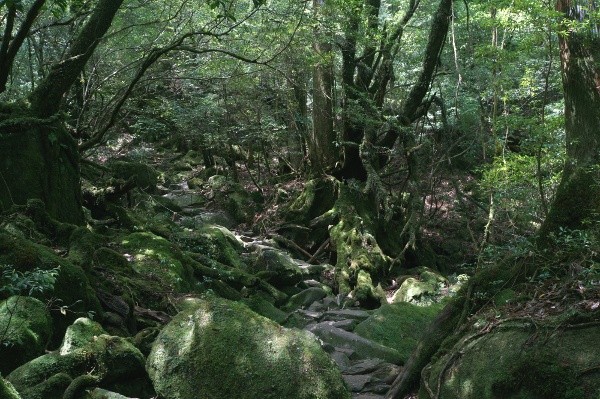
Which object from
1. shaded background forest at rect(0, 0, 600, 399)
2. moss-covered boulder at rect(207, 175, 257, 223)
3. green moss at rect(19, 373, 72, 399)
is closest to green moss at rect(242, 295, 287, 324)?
shaded background forest at rect(0, 0, 600, 399)

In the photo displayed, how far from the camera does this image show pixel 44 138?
25.3 ft

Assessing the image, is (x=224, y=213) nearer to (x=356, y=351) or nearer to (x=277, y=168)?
(x=277, y=168)

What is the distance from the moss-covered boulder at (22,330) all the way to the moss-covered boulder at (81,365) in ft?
0.76

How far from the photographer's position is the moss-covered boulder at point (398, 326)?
7.95 meters

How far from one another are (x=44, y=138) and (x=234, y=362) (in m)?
5.04

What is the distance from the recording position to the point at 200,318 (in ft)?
15.1

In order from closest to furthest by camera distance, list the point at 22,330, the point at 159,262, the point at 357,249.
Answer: the point at 22,330 < the point at 159,262 < the point at 357,249

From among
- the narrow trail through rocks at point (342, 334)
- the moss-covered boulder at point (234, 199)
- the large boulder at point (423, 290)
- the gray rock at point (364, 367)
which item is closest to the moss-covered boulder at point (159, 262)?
the narrow trail through rocks at point (342, 334)

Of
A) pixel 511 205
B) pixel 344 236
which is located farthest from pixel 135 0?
pixel 511 205

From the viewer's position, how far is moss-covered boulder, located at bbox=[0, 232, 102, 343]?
16.3ft

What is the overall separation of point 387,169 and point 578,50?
1026 centimetres

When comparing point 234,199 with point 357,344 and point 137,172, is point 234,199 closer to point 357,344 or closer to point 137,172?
point 137,172

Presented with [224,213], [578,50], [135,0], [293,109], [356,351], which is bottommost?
[356,351]

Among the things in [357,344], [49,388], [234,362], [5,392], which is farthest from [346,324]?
[5,392]
